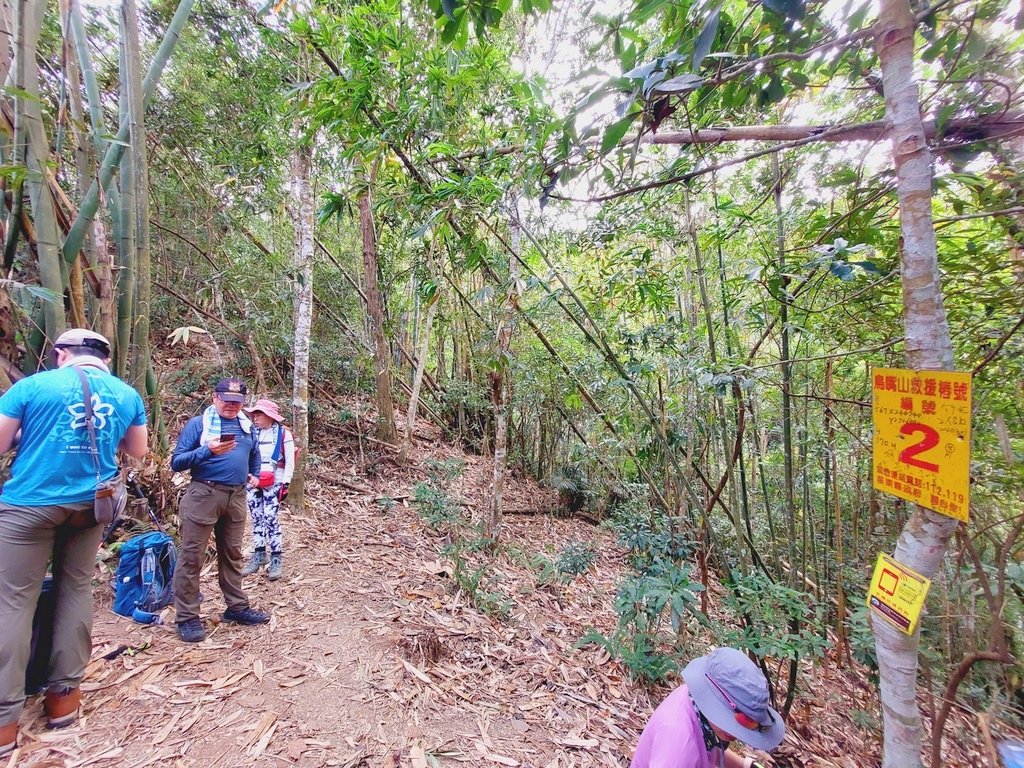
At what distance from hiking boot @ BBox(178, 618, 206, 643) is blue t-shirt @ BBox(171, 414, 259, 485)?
85 centimetres

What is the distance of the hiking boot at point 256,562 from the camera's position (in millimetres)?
3587

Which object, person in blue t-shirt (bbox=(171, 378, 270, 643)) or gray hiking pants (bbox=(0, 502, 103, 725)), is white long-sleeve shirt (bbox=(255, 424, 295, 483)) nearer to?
person in blue t-shirt (bbox=(171, 378, 270, 643))

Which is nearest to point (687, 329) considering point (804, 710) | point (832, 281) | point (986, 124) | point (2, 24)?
point (832, 281)

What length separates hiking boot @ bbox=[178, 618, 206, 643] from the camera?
261 cm

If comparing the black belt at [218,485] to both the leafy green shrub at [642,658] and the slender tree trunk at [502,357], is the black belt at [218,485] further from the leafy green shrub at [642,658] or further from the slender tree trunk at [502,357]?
the leafy green shrub at [642,658]

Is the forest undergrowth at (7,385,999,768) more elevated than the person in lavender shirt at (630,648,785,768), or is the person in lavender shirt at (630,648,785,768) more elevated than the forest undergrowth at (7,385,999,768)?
the person in lavender shirt at (630,648,785,768)

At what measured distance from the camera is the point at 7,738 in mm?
1765

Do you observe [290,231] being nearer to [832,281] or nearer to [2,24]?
[2,24]

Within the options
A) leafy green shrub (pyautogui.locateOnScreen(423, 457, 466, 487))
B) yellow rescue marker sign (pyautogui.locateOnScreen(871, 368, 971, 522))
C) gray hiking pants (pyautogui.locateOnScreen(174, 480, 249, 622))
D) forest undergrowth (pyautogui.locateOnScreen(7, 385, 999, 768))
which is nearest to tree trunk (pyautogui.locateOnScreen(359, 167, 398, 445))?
leafy green shrub (pyautogui.locateOnScreen(423, 457, 466, 487))

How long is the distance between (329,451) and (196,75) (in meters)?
4.73

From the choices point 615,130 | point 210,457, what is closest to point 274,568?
point 210,457

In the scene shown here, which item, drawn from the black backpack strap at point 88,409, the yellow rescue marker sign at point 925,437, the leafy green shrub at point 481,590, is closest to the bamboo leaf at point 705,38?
the yellow rescue marker sign at point 925,437

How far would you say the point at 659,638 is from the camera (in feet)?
11.6

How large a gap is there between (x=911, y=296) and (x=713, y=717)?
1.53 m
